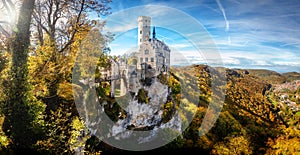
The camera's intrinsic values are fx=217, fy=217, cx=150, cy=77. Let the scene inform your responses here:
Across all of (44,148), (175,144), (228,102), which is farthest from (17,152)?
(228,102)

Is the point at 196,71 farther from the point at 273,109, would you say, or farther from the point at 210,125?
the point at 273,109

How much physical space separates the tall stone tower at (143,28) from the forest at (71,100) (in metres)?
4.47

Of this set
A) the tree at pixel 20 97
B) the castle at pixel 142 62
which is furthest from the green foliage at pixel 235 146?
the tree at pixel 20 97

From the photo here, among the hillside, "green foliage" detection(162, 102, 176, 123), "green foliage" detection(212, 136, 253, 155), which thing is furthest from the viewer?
"green foliage" detection(162, 102, 176, 123)

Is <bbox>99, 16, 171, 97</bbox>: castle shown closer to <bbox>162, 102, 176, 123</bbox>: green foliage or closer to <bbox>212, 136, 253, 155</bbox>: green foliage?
<bbox>162, 102, 176, 123</bbox>: green foliage

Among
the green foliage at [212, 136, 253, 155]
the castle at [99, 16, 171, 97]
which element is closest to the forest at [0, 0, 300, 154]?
the green foliage at [212, 136, 253, 155]

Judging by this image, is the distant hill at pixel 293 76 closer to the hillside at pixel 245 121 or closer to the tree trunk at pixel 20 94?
the hillside at pixel 245 121

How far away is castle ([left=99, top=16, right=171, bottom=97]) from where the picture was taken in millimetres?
17625

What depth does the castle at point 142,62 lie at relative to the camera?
17625 millimetres

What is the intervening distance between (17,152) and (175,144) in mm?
14777

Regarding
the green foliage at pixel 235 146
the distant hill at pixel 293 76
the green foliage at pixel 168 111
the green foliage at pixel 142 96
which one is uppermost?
the distant hill at pixel 293 76

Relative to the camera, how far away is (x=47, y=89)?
9516 millimetres

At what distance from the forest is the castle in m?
1.48

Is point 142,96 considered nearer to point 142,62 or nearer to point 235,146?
point 142,62
